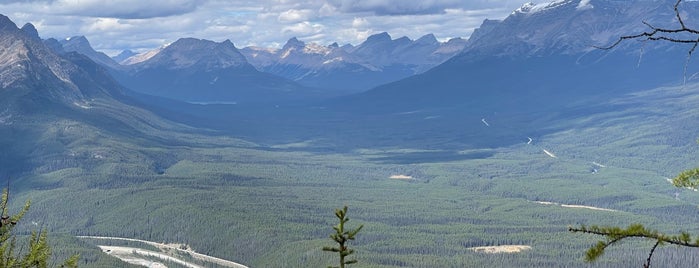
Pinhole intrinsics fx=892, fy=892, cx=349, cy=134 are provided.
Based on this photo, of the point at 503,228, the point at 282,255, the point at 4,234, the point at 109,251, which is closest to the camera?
the point at 4,234

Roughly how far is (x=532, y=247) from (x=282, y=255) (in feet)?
164

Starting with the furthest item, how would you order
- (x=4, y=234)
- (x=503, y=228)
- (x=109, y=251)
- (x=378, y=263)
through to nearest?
(x=503, y=228), (x=109, y=251), (x=378, y=263), (x=4, y=234)

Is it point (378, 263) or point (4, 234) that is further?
point (378, 263)

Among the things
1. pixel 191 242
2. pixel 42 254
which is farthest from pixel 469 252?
pixel 42 254

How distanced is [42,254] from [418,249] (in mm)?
153922

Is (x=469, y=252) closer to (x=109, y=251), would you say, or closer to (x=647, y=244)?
(x=647, y=244)

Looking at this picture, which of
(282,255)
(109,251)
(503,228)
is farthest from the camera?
(503,228)

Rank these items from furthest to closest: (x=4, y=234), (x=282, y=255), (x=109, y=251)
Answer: (x=109, y=251), (x=282, y=255), (x=4, y=234)

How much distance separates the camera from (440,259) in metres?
165

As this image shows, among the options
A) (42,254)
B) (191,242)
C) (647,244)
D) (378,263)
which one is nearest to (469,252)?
(378,263)

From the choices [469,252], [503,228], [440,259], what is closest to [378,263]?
[440,259]

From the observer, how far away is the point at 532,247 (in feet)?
586

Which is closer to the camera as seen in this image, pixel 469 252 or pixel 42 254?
pixel 42 254

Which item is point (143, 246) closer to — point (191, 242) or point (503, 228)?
point (191, 242)
